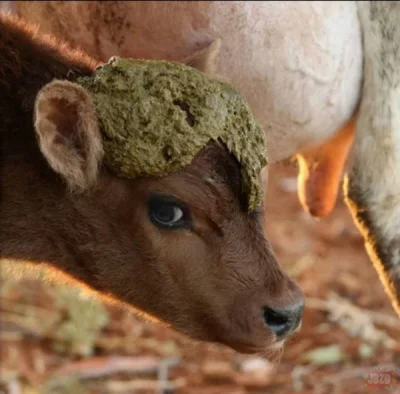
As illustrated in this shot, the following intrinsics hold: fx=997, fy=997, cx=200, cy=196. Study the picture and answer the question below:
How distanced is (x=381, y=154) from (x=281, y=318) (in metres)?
1.03

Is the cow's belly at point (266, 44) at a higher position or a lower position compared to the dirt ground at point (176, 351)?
higher

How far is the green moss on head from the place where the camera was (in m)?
3.19

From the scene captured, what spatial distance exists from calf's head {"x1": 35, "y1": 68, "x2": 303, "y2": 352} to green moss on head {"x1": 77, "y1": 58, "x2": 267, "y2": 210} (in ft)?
0.13

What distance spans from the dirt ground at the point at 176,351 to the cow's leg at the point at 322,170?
42 cm

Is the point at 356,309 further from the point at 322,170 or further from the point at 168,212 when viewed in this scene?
the point at 168,212

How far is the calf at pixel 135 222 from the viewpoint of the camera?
325cm

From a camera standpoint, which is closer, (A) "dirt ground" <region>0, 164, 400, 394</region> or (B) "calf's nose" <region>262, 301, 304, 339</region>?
(B) "calf's nose" <region>262, 301, 304, 339</region>

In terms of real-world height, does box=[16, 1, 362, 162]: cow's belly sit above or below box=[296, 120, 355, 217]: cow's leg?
above

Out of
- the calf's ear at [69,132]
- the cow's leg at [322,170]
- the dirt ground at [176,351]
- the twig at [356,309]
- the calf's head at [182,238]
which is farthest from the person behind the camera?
the twig at [356,309]

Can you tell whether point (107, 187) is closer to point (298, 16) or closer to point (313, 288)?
point (298, 16)

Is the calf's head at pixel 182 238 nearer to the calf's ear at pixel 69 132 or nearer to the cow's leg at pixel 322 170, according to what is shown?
the calf's ear at pixel 69 132

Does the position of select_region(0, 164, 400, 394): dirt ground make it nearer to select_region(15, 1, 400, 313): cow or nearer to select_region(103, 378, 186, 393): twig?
select_region(103, 378, 186, 393): twig

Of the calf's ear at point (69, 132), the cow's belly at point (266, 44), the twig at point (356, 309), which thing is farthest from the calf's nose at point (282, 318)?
the twig at point (356, 309)

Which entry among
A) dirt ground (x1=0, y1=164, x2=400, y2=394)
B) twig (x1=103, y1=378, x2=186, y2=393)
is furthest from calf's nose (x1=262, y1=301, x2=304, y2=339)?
twig (x1=103, y1=378, x2=186, y2=393)
